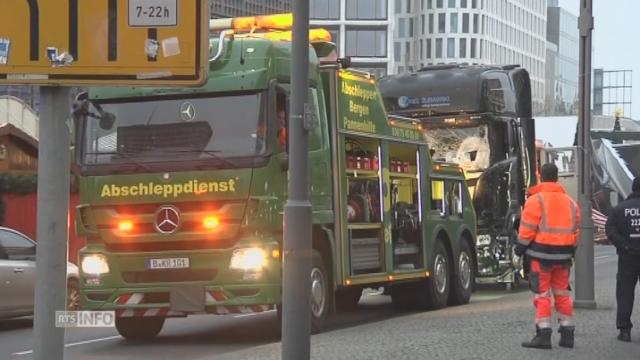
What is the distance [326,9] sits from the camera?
8712 cm

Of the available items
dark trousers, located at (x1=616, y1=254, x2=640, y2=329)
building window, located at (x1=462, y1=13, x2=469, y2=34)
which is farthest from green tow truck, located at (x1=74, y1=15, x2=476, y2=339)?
building window, located at (x1=462, y1=13, x2=469, y2=34)

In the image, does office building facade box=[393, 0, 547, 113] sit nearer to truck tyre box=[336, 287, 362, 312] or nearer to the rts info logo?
truck tyre box=[336, 287, 362, 312]

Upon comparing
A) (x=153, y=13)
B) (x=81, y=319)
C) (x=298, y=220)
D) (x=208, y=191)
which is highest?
A: (x=153, y=13)

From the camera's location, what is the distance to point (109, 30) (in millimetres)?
3572

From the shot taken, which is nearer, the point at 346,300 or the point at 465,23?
the point at 346,300

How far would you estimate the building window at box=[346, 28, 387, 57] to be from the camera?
86.1 m

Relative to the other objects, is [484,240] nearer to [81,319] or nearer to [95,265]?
[95,265]

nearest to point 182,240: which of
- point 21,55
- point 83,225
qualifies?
point 83,225

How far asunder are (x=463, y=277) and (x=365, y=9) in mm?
72958

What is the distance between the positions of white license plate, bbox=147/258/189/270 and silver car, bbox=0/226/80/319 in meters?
2.54

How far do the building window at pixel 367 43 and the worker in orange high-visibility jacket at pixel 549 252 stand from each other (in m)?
77.4

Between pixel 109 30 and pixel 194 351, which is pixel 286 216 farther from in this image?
pixel 194 351

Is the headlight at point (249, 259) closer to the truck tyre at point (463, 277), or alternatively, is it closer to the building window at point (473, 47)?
the truck tyre at point (463, 277)

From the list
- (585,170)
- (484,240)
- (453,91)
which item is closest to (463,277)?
(484,240)
